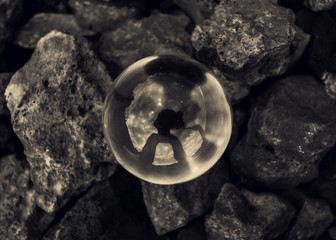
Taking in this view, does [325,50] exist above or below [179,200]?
above

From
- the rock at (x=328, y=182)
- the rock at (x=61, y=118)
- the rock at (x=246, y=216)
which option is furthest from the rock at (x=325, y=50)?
the rock at (x=61, y=118)

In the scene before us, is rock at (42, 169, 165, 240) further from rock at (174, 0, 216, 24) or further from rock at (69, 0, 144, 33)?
rock at (174, 0, 216, 24)

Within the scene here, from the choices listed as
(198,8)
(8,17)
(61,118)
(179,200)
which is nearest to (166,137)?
(179,200)

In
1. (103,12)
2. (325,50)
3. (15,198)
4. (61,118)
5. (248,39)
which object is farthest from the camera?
(103,12)

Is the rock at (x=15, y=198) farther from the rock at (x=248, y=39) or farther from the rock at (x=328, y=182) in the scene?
the rock at (x=328, y=182)

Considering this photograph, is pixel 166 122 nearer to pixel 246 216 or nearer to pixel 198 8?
pixel 246 216

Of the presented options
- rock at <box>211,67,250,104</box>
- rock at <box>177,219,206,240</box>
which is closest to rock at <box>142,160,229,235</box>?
rock at <box>177,219,206,240</box>
